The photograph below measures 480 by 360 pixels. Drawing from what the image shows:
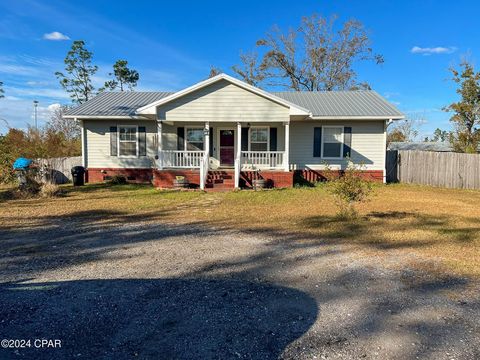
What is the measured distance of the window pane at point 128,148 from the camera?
16938mm

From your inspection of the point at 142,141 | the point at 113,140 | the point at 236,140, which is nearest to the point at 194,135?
the point at 236,140

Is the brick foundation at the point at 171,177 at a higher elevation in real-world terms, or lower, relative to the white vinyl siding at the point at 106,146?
lower

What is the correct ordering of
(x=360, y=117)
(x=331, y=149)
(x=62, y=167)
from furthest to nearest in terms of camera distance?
(x=62, y=167)
(x=331, y=149)
(x=360, y=117)

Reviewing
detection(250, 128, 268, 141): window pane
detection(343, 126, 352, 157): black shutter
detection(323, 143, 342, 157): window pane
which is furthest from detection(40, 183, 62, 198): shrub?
detection(343, 126, 352, 157): black shutter

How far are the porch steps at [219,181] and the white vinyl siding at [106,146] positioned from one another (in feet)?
11.5

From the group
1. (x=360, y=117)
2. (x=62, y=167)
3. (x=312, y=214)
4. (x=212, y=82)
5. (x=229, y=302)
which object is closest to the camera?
(x=229, y=302)

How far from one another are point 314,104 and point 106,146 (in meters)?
10.4

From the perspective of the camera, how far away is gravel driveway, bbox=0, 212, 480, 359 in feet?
9.93

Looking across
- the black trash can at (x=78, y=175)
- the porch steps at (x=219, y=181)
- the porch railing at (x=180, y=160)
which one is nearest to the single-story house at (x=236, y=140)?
the porch railing at (x=180, y=160)


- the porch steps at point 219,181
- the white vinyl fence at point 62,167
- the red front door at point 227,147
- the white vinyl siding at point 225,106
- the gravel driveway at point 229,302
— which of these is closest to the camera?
the gravel driveway at point 229,302

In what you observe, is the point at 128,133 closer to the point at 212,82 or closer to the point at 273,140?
the point at 212,82

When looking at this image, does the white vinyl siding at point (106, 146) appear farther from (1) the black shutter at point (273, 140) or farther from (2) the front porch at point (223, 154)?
(1) the black shutter at point (273, 140)

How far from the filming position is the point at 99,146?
16.9m

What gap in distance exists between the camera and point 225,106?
48.6 ft
